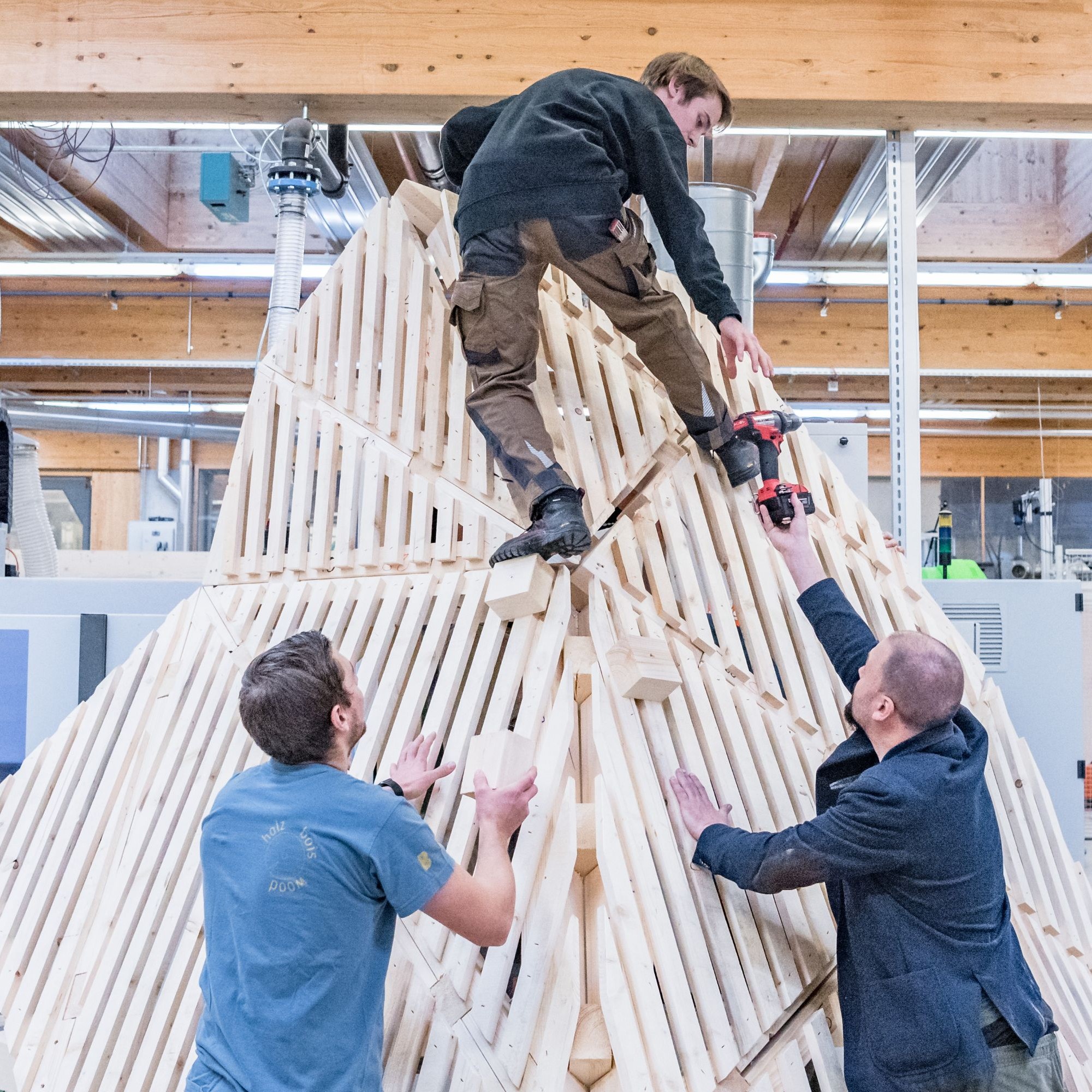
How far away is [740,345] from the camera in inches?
119

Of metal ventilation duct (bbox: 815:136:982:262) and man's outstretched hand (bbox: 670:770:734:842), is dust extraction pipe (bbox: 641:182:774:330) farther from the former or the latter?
man's outstretched hand (bbox: 670:770:734:842)

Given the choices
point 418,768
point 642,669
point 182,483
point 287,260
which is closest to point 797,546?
point 642,669

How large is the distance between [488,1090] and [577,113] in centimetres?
235

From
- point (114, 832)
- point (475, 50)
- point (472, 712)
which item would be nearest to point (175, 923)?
point (114, 832)

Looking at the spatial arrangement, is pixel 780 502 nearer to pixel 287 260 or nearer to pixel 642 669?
pixel 642 669

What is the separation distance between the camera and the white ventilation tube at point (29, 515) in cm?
638

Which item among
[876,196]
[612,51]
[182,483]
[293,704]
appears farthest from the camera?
[182,483]

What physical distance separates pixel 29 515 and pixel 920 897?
19.4ft

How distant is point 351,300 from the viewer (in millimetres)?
3568

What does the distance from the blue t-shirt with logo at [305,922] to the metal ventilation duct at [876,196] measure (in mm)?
5265

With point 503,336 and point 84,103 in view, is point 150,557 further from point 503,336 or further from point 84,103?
point 503,336

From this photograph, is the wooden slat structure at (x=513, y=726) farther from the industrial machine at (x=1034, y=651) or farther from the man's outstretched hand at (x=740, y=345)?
the industrial machine at (x=1034, y=651)

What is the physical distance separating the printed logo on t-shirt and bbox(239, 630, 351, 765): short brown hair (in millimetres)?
164

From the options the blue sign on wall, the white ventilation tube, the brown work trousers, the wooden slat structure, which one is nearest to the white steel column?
the wooden slat structure
